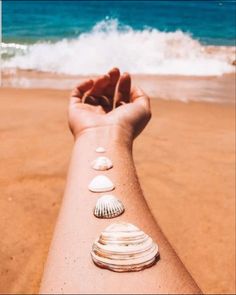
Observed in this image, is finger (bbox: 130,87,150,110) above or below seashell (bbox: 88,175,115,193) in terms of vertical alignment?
below

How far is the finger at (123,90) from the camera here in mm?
3252

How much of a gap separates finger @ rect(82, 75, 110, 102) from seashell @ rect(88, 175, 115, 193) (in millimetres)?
1484

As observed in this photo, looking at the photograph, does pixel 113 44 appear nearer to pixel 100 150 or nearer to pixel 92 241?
pixel 100 150

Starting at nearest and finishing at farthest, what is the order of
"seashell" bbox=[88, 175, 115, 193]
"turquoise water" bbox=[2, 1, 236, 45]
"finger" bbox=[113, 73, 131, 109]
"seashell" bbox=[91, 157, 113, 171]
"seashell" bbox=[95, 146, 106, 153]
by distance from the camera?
"seashell" bbox=[88, 175, 115, 193], "seashell" bbox=[91, 157, 113, 171], "seashell" bbox=[95, 146, 106, 153], "finger" bbox=[113, 73, 131, 109], "turquoise water" bbox=[2, 1, 236, 45]

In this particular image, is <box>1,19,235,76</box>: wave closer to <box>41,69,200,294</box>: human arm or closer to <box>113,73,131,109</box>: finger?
<box>113,73,131,109</box>: finger

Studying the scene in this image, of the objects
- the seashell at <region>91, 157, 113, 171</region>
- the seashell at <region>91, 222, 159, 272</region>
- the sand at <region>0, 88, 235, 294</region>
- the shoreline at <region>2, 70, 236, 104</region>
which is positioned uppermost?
the seashell at <region>91, 222, 159, 272</region>

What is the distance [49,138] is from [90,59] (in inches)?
291

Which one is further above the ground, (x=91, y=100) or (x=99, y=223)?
(x=99, y=223)

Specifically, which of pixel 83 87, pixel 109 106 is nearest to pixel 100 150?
pixel 109 106

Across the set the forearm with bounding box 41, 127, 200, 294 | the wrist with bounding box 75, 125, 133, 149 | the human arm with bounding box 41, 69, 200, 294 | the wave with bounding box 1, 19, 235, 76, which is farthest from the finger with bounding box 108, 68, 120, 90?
the wave with bounding box 1, 19, 235, 76

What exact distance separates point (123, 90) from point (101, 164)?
4.41ft

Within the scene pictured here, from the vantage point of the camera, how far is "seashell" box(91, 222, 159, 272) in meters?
1.16

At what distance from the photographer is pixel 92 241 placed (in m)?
1.38

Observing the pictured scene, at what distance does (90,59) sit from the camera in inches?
453
